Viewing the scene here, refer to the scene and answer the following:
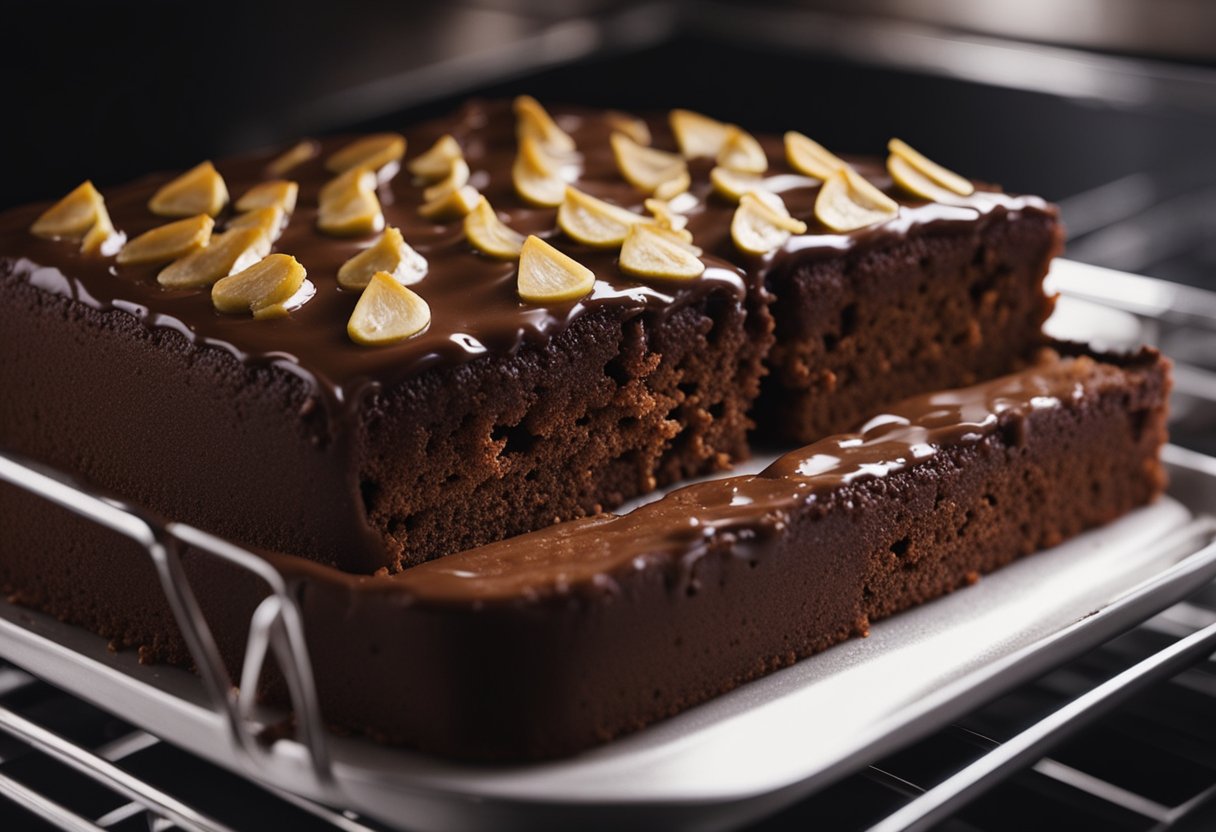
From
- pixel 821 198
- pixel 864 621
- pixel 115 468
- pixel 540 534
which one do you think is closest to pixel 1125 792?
pixel 864 621

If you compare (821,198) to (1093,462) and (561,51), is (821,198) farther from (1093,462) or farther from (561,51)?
(561,51)

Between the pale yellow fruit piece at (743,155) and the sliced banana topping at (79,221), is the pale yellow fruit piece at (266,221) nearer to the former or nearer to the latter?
the sliced banana topping at (79,221)

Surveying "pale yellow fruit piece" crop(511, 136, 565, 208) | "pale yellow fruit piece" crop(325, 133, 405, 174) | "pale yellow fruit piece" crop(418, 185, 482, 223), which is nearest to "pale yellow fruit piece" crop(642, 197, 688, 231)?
"pale yellow fruit piece" crop(511, 136, 565, 208)

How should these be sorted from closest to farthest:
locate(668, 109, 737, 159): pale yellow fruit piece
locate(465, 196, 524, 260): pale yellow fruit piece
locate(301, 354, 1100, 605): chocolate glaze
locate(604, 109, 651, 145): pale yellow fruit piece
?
1. locate(301, 354, 1100, 605): chocolate glaze
2. locate(465, 196, 524, 260): pale yellow fruit piece
3. locate(668, 109, 737, 159): pale yellow fruit piece
4. locate(604, 109, 651, 145): pale yellow fruit piece

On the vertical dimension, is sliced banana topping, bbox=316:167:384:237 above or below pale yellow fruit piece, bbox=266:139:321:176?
below

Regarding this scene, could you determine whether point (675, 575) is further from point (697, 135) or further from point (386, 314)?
point (697, 135)

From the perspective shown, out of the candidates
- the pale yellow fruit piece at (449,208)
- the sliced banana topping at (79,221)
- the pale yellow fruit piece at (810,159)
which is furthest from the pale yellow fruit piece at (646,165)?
the sliced banana topping at (79,221)

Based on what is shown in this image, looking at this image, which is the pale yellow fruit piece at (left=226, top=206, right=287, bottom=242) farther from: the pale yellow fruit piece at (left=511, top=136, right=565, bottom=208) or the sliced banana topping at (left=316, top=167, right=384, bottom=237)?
the pale yellow fruit piece at (left=511, top=136, right=565, bottom=208)
